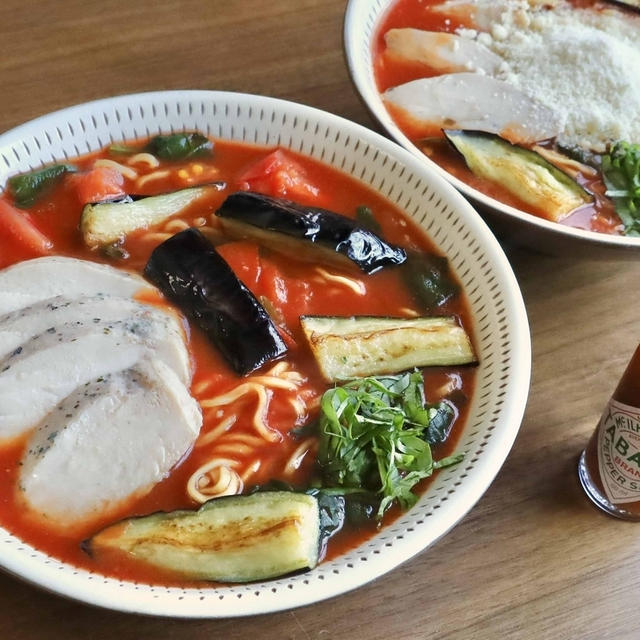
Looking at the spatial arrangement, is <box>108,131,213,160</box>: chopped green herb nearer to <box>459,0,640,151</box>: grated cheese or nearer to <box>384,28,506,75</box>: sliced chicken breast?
<box>384,28,506,75</box>: sliced chicken breast

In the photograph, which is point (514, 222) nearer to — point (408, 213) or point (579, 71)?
point (408, 213)

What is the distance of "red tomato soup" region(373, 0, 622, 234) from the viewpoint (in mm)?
2393

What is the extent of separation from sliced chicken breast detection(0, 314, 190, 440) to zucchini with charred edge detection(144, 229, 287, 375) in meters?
0.10

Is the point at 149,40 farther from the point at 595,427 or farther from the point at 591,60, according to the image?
the point at 595,427

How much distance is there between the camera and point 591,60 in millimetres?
2674

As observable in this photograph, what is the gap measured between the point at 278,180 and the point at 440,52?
1042mm

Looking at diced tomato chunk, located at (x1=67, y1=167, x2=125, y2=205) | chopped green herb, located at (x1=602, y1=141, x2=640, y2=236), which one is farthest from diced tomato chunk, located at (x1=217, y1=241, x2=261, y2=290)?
chopped green herb, located at (x1=602, y1=141, x2=640, y2=236)

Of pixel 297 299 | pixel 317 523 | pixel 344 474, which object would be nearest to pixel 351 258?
pixel 297 299

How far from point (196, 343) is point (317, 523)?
1.94ft

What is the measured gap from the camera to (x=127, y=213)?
2.09 m

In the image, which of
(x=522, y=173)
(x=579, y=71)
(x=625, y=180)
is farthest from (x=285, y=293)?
(x=579, y=71)

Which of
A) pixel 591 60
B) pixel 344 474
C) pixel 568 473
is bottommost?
pixel 568 473

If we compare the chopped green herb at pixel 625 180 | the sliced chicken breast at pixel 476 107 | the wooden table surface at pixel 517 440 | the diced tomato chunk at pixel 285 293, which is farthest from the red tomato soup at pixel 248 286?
the chopped green herb at pixel 625 180

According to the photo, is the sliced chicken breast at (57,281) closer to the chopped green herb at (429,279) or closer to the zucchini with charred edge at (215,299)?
the zucchini with charred edge at (215,299)
